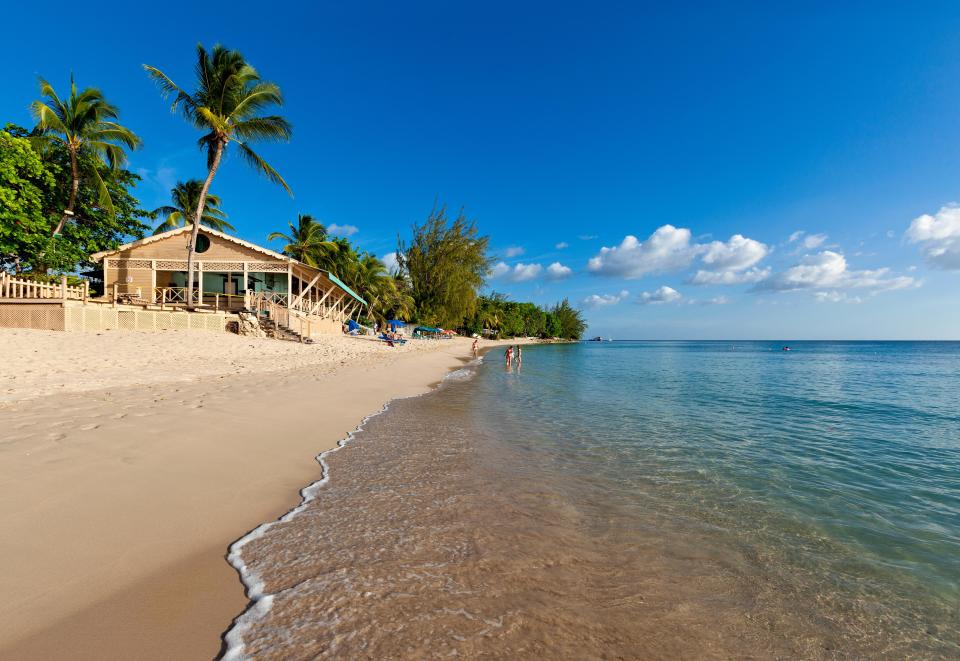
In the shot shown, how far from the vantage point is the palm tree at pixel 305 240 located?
3547cm

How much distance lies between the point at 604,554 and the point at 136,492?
14.0 feet

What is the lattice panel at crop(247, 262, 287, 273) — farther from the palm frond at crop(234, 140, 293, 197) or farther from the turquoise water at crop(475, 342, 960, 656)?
the turquoise water at crop(475, 342, 960, 656)

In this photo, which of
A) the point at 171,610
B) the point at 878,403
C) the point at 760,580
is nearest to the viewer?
the point at 171,610

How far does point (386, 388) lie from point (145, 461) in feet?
25.9

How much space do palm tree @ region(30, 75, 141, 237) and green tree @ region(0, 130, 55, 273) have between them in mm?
1596

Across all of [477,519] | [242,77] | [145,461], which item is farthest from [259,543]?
[242,77]

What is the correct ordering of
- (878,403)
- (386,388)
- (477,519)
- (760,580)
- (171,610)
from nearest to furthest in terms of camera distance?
(171,610) < (760,580) < (477,519) < (386,388) < (878,403)

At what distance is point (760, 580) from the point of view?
10.2 ft

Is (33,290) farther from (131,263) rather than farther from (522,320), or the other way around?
(522,320)

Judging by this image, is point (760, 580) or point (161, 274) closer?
point (760, 580)

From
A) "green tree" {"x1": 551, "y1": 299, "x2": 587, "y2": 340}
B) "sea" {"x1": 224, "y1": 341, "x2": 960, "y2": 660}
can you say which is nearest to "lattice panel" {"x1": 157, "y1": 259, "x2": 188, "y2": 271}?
"sea" {"x1": 224, "y1": 341, "x2": 960, "y2": 660}

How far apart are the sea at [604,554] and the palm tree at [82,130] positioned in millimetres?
27150

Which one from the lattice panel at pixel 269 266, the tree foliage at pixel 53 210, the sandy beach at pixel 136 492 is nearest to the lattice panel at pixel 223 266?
the lattice panel at pixel 269 266

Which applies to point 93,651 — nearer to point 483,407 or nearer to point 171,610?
point 171,610
